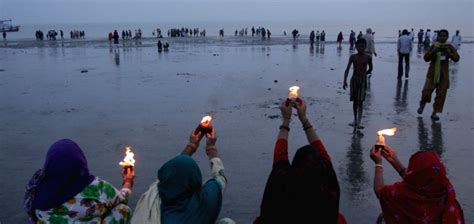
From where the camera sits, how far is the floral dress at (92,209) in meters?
3.04

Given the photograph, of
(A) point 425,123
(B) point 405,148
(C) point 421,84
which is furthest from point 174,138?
(C) point 421,84

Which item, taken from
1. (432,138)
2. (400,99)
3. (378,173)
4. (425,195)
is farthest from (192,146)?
(400,99)

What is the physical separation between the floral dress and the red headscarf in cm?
193

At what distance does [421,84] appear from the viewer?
15172 millimetres

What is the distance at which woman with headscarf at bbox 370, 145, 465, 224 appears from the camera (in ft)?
10.2

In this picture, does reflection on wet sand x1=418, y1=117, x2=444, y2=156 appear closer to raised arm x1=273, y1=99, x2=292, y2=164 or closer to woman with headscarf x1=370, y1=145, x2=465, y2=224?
woman with headscarf x1=370, y1=145, x2=465, y2=224

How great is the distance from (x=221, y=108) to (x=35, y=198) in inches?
340

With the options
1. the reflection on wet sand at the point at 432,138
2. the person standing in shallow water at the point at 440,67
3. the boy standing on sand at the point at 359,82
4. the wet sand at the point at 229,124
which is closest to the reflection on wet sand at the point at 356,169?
the wet sand at the point at 229,124

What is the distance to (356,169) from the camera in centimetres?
691

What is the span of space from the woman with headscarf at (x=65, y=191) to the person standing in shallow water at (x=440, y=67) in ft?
27.2

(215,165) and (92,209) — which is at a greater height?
(215,165)

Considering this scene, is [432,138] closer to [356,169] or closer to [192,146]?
[356,169]

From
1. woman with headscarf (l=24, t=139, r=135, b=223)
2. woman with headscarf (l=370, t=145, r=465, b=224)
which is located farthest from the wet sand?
woman with headscarf (l=24, t=139, r=135, b=223)

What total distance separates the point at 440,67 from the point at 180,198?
820 centimetres
